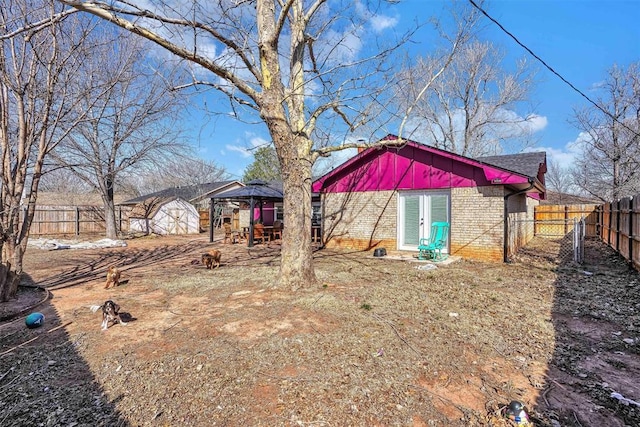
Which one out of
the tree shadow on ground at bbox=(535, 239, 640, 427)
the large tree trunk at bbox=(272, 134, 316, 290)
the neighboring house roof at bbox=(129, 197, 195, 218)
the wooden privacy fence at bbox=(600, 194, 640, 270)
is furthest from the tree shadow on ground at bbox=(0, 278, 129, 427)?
the neighboring house roof at bbox=(129, 197, 195, 218)

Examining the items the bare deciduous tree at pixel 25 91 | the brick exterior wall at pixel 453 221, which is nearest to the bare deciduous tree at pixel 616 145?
the brick exterior wall at pixel 453 221

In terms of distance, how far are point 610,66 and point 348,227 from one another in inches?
755

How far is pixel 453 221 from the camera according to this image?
959 centimetres

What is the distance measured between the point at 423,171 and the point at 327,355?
26.3ft

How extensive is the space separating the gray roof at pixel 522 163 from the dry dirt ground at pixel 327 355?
11.7 feet

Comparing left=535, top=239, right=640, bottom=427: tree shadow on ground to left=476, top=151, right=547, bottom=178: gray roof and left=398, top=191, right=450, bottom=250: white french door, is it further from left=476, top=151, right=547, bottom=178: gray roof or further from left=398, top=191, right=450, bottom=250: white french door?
left=398, top=191, right=450, bottom=250: white french door

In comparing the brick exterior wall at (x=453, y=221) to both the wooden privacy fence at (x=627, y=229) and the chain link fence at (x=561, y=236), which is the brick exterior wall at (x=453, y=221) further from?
the wooden privacy fence at (x=627, y=229)

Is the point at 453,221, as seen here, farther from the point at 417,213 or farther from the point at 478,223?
the point at 417,213

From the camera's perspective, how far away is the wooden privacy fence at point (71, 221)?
18172mm

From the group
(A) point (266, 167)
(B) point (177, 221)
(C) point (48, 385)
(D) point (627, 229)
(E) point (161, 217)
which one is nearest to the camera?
(C) point (48, 385)

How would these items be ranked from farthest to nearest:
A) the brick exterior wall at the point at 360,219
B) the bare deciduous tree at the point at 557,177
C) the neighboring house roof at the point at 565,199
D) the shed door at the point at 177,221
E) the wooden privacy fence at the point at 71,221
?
the bare deciduous tree at the point at 557,177
the neighboring house roof at the point at 565,199
the shed door at the point at 177,221
the wooden privacy fence at the point at 71,221
the brick exterior wall at the point at 360,219

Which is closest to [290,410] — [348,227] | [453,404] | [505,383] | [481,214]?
[453,404]

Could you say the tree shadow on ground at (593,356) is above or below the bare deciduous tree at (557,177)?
below

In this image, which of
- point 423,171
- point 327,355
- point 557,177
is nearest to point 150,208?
point 423,171
